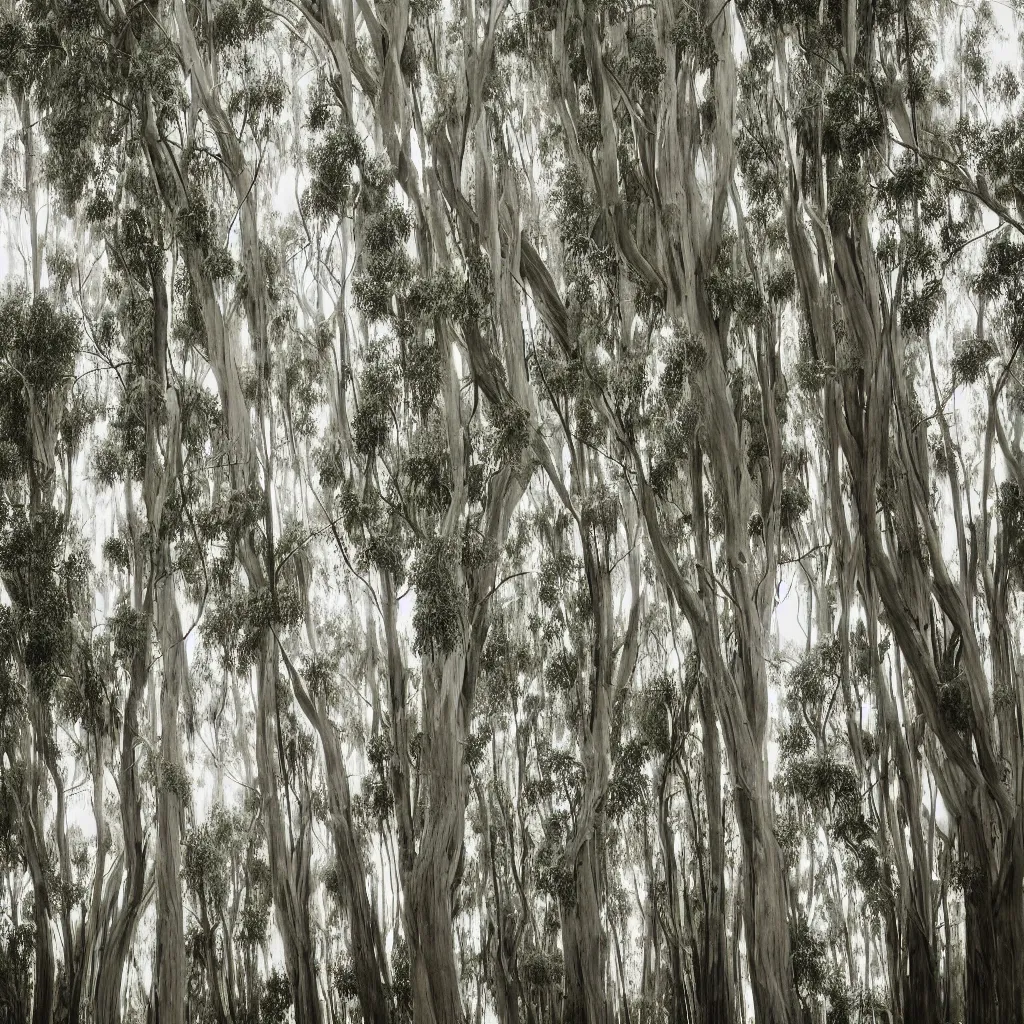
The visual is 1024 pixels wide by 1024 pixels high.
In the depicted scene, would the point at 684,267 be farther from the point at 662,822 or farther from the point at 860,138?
the point at 662,822

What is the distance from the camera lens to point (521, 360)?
1118 centimetres

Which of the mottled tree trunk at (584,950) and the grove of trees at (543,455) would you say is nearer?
the grove of trees at (543,455)

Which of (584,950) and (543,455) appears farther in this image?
(584,950)

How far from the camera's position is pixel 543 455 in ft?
35.9

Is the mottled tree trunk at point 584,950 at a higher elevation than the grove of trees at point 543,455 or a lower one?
lower

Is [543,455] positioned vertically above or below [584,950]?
above

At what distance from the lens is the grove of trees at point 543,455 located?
10.6 meters

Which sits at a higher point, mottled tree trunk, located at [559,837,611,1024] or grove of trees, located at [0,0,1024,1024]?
grove of trees, located at [0,0,1024,1024]

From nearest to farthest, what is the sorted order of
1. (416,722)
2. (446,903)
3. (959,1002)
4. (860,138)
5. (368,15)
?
1. (446,903)
2. (860,138)
3. (368,15)
4. (416,722)
5. (959,1002)

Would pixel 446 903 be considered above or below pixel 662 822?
below

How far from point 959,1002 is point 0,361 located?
40.9 feet

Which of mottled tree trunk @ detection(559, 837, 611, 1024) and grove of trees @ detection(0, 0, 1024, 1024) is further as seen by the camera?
mottled tree trunk @ detection(559, 837, 611, 1024)

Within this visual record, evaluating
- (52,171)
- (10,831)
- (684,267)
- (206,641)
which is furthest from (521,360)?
(10,831)

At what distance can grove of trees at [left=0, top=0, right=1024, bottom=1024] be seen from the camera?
34.8 feet
